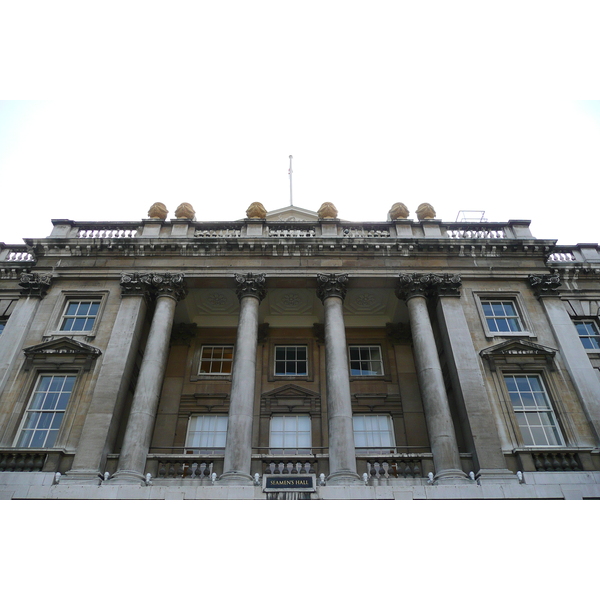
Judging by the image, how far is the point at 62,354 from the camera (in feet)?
65.4

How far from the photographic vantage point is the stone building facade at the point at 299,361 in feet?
55.3

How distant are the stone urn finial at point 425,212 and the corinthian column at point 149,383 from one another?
12.4 meters

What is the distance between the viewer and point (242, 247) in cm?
2308

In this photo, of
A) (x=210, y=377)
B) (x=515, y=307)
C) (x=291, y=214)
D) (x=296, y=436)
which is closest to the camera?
(x=515, y=307)

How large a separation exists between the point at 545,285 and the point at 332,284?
964 centimetres

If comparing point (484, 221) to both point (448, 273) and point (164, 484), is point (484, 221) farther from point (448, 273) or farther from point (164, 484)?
point (164, 484)

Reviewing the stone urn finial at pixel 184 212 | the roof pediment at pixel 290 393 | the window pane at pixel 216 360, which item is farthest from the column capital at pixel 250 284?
the stone urn finial at pixel 184 212

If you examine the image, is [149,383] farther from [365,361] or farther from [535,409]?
[535,409]

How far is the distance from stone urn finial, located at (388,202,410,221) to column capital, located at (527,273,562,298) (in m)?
6.87

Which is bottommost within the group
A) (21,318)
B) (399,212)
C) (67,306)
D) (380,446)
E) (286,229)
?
(380,446)

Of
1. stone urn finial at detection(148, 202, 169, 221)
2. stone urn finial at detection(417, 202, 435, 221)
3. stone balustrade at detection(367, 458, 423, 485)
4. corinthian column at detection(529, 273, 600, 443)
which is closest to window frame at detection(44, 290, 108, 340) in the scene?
stone urn finial at detection(148, 202, 169, 221)

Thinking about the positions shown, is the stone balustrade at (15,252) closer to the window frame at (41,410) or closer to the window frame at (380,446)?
the window frame at (41,410)

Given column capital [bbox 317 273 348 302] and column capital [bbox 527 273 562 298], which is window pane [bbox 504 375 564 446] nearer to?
column capital [bbox 527 273 562 298]

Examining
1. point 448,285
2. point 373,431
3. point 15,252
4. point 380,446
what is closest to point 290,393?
point 373,431
